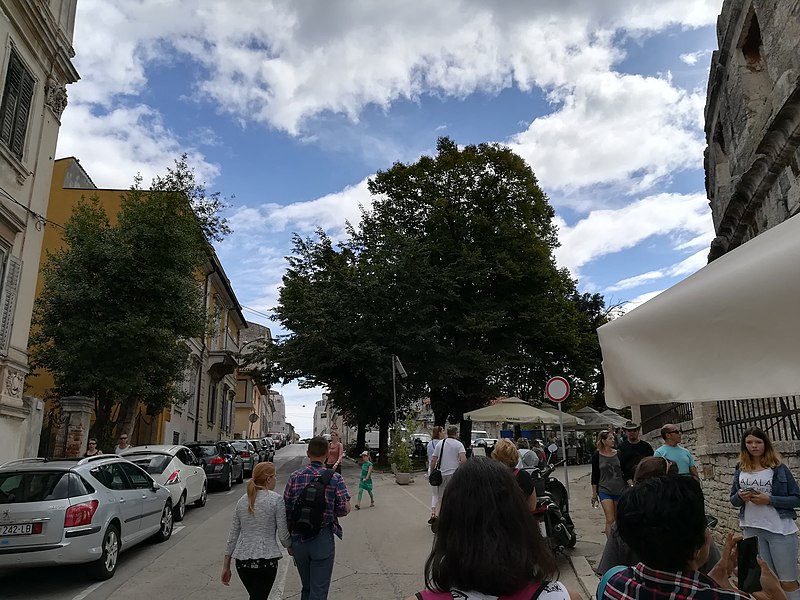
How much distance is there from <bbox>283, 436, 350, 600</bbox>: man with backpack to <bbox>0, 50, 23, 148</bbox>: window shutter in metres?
11.6

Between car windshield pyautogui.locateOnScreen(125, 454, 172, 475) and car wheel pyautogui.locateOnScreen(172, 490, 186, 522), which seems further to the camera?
car windshield pyautogui.locateOnScreen(125, 454, 172, 475)

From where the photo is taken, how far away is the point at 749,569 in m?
2.37

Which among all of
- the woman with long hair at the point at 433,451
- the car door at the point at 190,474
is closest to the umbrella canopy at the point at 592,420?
the woman with long hair at the point at 433,451

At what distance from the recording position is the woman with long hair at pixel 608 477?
8.11 metres

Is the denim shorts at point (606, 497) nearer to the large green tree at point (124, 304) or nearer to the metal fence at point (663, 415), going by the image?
the metal fence at point (663, 415)

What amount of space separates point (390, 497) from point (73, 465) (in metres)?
9.76

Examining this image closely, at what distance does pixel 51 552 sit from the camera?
281 inches

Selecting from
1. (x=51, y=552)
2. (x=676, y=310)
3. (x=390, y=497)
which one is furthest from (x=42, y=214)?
(x=676, y=310)

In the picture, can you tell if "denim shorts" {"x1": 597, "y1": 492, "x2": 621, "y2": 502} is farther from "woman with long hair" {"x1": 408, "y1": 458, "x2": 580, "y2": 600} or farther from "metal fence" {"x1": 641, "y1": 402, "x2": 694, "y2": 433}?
"woman with long hair" {"x1": 408, "y1": 458, "x2": 580, "y2": 600}

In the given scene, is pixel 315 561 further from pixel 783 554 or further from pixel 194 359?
pixel 194 359

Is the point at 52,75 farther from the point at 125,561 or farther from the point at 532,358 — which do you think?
the point at 532,358

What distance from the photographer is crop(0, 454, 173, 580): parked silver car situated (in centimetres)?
716

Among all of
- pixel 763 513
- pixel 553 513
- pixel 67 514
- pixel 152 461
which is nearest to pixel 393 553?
pixel 553 513

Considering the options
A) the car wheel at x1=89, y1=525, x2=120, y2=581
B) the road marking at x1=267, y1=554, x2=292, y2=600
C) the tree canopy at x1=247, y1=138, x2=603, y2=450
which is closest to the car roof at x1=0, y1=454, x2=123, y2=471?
the car wheel at x1=89, y1=525, x2=120, y2=581
